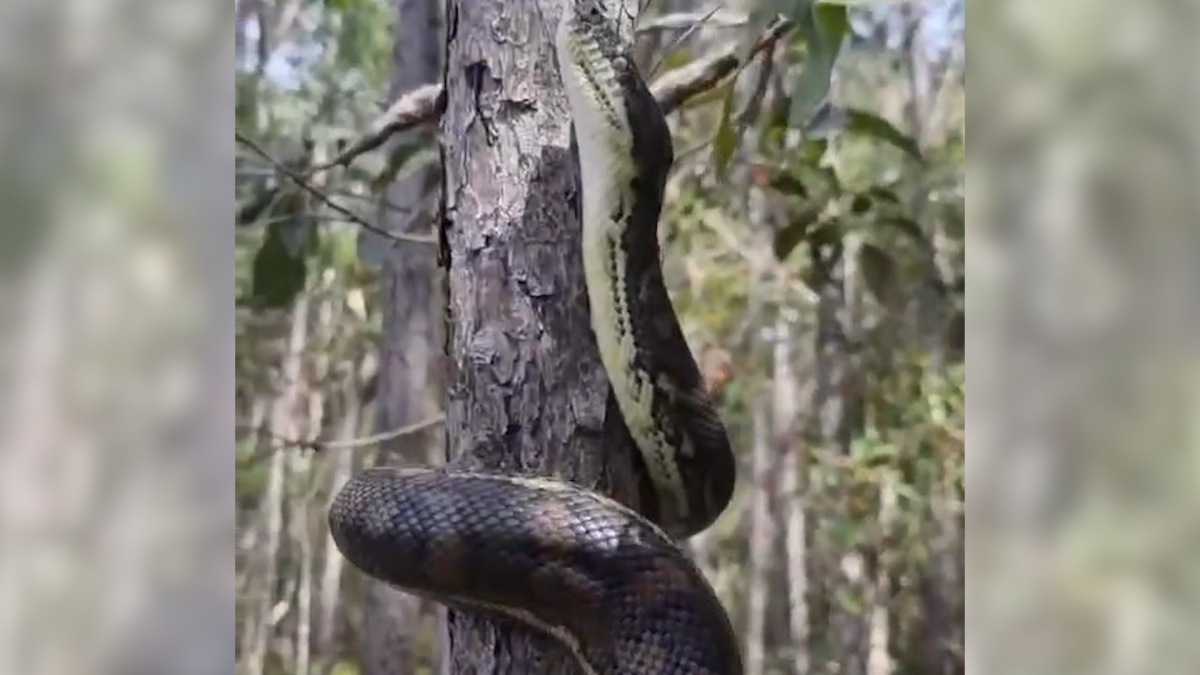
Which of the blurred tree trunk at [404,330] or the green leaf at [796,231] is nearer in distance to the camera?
the green leaf at [796,231]

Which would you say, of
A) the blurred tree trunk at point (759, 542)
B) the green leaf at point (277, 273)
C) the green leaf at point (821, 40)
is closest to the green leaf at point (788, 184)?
the green leaf at point (277, 273)

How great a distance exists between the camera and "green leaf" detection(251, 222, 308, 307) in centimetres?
251

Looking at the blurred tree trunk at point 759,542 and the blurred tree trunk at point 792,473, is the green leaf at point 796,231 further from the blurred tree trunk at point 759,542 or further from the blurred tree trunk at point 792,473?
the blurred tree trunk at point 759,542

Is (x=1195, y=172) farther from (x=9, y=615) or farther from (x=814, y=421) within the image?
(x=814, y=421)

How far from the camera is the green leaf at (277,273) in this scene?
2506 mm

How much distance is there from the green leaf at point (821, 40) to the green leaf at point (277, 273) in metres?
1.36

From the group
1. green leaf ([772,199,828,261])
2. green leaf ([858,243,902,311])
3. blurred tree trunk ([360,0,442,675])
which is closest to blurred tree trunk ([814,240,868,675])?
blurred tree trunk ([360,0,442,675])

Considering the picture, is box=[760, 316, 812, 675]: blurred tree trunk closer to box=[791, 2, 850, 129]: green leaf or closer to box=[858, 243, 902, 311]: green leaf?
box=[858, 243, 902, 311]: green leaf

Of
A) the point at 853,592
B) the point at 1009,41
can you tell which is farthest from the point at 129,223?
the point at 853,592

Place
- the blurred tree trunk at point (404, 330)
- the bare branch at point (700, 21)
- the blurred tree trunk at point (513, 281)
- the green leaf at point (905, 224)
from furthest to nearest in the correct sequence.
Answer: the blurred tree trunk at point (404, 330) → the green leaf at point (905, 224) → the bare branch at point (700, 21) → the blurred tree trunk at point (513, 281)

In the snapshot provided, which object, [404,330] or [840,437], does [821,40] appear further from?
[840,437]

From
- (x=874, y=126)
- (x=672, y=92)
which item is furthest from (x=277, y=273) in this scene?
(x=874, y=126)

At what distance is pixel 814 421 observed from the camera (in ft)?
19.8

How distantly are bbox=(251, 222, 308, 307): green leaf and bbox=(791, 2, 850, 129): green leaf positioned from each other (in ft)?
4.45
